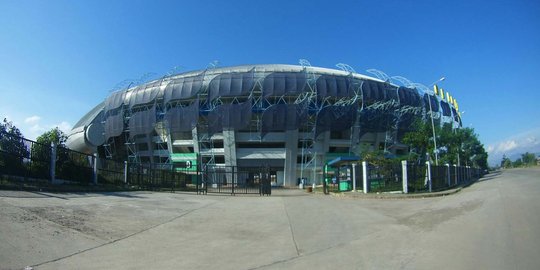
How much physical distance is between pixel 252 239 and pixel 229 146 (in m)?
47.9

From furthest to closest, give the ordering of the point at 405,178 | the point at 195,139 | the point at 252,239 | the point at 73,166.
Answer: the point at 195,139, the point at 405,178, the point at 73,166, the point at 252,239

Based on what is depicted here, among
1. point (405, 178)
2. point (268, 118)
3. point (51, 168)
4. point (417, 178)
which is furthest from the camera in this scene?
point (268, 118)

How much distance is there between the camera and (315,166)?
58.2m

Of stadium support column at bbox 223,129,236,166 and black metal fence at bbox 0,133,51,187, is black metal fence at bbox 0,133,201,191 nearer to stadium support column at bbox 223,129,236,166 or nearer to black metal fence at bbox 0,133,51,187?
black metal fence at bbox 0,133,51,187

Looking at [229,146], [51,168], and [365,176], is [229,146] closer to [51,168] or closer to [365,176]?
[365,176]

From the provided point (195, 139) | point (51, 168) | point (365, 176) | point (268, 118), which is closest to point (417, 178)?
point (365, 176)

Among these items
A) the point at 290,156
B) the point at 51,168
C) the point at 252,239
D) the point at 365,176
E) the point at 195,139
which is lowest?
the point at 252,239

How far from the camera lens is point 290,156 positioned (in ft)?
187

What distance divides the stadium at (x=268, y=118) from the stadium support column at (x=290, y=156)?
15 cm

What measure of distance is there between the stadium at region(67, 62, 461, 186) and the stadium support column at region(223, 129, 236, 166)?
15 centimetres

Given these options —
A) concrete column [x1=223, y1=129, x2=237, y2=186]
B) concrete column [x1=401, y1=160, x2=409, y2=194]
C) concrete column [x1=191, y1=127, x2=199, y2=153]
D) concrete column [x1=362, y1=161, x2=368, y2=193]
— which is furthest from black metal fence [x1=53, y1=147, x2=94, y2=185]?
concrete column [x1=191, y1=127, x2=199, y2=153]

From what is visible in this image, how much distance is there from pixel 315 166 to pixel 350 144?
6.93 meters

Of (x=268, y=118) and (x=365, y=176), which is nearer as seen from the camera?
(x=365, y=176)

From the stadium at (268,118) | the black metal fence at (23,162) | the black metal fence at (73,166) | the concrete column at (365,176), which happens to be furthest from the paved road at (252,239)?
the stadium at (268,118)
